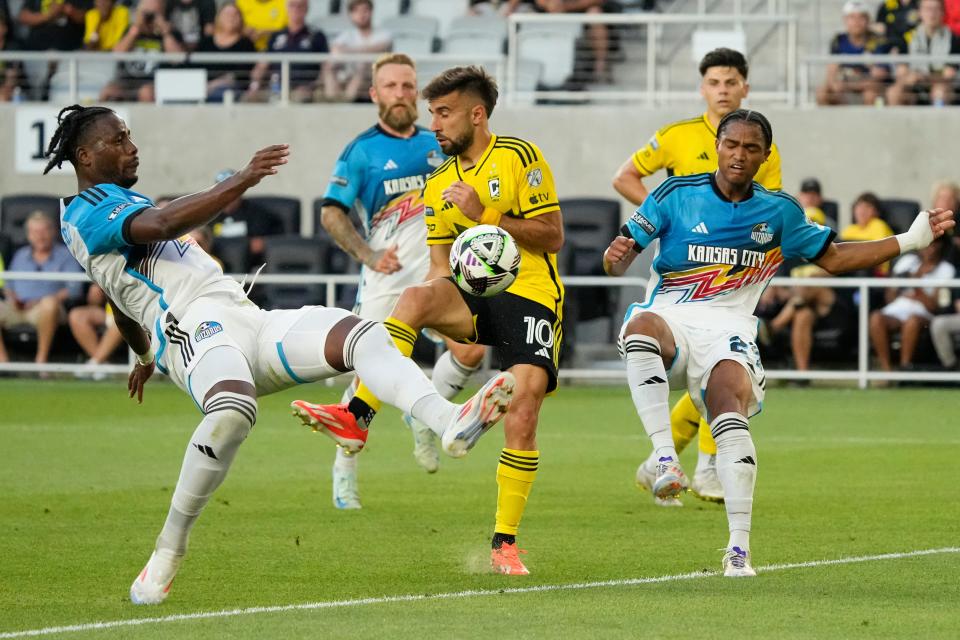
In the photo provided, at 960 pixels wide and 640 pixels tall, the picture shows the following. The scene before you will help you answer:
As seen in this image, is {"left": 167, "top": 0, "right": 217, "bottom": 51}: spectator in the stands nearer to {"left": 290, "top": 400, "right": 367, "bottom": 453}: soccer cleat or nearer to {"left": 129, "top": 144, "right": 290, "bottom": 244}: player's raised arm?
{"left": 290, "top": 400, "right": 367, "bottom": 453}: soccer cleat

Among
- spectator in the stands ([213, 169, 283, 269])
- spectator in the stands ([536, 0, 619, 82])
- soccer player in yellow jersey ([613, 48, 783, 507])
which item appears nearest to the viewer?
soccer player in yellow jersey ([613, 48, 783, 507])

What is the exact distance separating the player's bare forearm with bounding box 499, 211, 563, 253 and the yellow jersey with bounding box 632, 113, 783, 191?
2.60m

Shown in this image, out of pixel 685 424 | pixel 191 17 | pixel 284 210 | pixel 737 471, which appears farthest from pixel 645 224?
pixel 191 17

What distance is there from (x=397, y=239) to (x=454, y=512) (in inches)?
72.5

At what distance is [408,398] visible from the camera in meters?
6.55

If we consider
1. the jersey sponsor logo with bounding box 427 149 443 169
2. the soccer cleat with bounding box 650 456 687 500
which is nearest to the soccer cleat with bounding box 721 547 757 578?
the soccer cleat with bounding box 650 456 687 500

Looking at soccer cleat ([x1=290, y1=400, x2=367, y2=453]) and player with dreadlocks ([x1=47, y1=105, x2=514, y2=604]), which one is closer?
player with dreadlocks ([x1=47, y1=105, x2=514, y2=604])

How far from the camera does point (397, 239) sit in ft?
34.4

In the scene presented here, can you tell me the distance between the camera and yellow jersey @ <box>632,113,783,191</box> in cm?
1020

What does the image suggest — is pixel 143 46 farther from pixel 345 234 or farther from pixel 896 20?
pixel 345 234

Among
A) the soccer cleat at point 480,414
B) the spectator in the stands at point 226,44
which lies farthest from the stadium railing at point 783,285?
the soccer cleat at point 480,414

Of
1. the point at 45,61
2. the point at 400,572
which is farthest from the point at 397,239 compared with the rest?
the point at 45,61

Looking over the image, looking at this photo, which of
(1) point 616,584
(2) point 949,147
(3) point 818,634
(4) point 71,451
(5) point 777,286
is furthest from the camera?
(2) point 949,147

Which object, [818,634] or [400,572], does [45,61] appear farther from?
[818,634]
